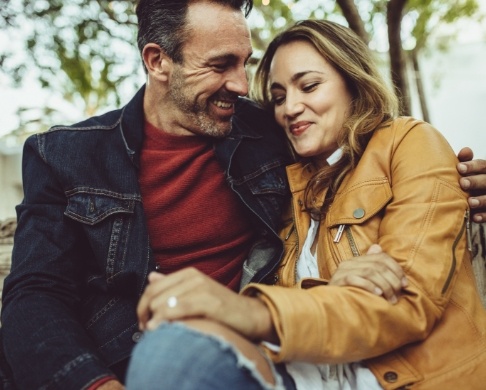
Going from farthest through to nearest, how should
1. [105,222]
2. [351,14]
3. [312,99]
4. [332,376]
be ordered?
[351,14]
[312,99]
[105,222]
[332,376]

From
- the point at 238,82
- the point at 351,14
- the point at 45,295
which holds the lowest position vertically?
the point at 45,295

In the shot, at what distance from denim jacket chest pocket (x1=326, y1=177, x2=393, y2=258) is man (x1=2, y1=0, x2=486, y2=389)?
372 mm

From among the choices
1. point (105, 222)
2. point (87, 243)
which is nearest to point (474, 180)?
point (105, 222)

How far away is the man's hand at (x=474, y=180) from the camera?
209 cm

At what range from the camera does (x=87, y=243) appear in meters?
2.44

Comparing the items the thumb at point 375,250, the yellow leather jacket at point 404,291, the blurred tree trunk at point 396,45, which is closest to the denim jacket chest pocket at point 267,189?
the yellow leather jacket at point 404,291

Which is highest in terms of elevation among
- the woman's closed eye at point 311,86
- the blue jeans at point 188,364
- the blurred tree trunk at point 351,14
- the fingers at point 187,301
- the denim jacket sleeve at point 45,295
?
the blurred tree trunk at point 351,14

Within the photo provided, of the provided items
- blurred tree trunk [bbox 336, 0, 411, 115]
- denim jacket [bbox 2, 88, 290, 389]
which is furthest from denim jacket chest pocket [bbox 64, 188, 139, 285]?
blurred tree trunk [bbox 336, 0, 411, 115]

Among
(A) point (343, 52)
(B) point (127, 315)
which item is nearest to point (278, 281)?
(B) point (127, 315)

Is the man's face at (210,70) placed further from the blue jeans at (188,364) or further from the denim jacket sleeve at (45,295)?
the blue jeans at (188,364)

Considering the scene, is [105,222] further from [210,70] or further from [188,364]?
[188,364]

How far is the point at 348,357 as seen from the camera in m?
1.61

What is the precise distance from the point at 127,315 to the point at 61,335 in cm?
38

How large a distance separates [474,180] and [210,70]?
1.44 meters
